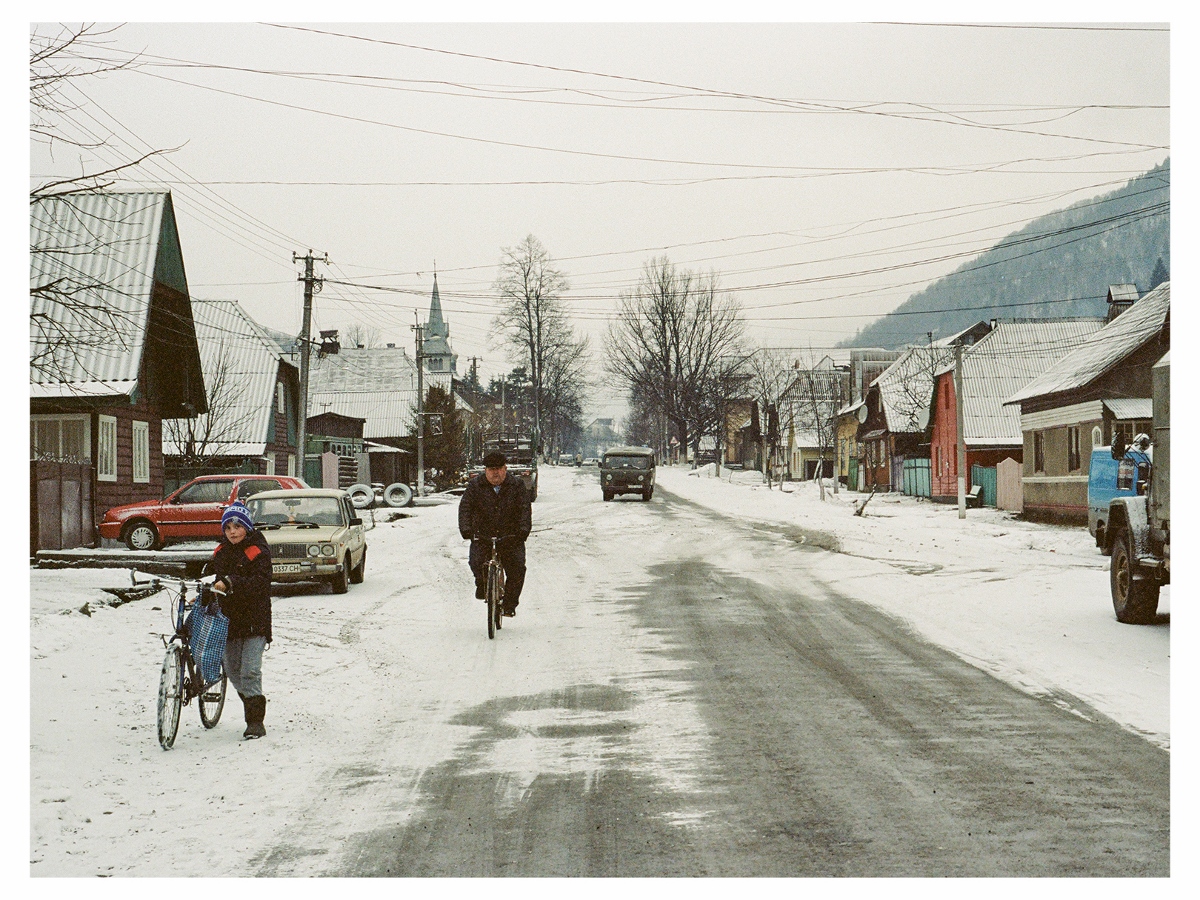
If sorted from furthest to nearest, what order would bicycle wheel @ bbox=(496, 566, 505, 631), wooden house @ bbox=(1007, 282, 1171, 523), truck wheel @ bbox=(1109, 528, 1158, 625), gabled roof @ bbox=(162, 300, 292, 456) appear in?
gabled roof @ bbox=(162, 300, 292, 456)
wooden house @ bbox=(1007, 282, 1171, 523)
truck wheel @ bbox=(1109, 528, 1158, 625)
bicycle wheel @ bbox=(496, 566, 505, 631)

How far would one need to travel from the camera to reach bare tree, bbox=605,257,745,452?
112ft

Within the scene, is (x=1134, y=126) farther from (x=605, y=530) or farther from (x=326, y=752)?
(x=605, y=530)

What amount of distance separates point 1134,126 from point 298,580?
11.0 meters

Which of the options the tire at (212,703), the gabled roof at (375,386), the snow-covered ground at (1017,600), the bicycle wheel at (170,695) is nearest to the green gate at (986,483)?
the snow-covered ground at (1017,600)

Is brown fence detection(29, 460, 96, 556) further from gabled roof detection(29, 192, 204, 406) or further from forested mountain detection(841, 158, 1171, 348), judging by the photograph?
forested mountain detection(841, 158, 1171, 348)

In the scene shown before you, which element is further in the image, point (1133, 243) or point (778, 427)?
point (778, 427)

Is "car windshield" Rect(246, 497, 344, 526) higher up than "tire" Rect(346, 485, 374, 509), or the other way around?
"car windshield" Rect(246, 497, 344, 526)

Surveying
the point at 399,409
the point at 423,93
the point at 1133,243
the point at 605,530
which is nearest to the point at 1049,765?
the point at 423,93

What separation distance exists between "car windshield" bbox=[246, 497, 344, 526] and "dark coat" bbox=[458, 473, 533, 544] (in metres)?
5.31

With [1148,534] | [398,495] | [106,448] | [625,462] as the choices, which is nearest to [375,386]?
[625,462]

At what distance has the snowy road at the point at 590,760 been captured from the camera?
540 centimetres

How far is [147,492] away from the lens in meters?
26.4

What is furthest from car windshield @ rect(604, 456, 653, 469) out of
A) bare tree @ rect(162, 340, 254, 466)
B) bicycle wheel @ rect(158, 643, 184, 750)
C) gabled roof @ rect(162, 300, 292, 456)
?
bicycle wheel @ rect(158, 643, 184, 750)
